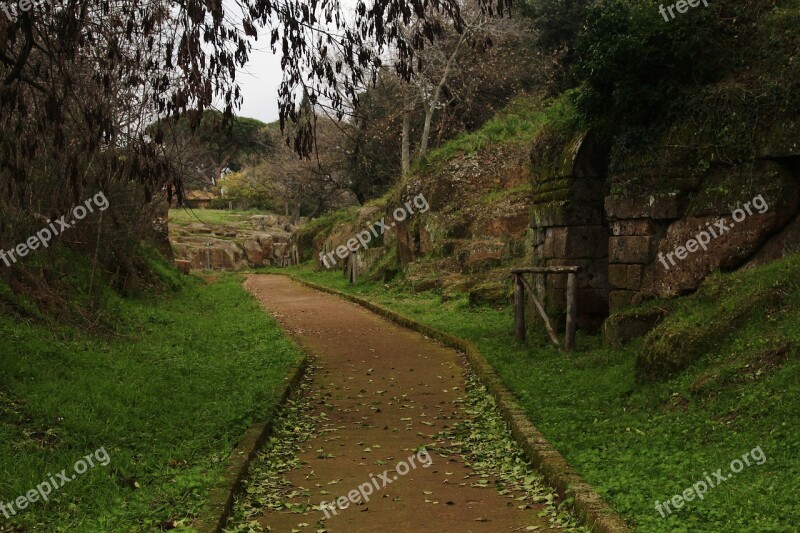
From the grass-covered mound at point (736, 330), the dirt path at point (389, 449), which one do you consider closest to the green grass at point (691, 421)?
the grass-covered mound at point (736, 330)

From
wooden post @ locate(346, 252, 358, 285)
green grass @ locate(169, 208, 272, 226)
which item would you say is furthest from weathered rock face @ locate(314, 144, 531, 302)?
green grass @ locate(169, 208, 272, 226)

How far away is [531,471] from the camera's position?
21.3ft

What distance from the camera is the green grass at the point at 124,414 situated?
5414 millimetres

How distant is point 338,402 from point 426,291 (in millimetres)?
11419

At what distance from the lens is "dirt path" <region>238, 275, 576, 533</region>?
557cm

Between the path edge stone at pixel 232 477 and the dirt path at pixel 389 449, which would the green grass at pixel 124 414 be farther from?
the dirt path at pixel 389 449

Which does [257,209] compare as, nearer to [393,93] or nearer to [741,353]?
[393,93]

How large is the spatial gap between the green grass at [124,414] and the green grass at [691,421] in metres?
3.11

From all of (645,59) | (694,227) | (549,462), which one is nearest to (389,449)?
(549,462)

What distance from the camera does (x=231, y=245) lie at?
146 feet

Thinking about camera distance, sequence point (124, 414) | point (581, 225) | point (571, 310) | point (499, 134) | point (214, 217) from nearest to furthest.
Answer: point (124, 414)
point (571, 310)
point (581, 225)
point (499, 134)
point (214, 217)

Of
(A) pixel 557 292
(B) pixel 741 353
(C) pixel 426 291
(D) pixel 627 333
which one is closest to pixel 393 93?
(C) pixel 426 291

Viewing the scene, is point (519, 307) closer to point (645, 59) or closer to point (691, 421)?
point (645, 59)

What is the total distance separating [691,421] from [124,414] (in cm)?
536
